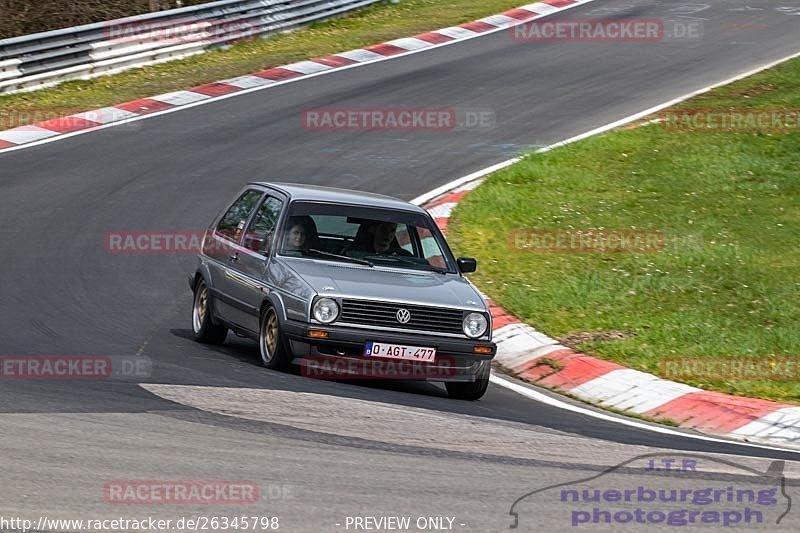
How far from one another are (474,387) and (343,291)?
1.26 m

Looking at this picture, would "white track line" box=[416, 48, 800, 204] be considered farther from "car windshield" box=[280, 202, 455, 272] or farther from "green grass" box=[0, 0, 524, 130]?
"green grass" box=[0, 0, 524, 130]

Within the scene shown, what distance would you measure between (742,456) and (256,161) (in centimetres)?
1182

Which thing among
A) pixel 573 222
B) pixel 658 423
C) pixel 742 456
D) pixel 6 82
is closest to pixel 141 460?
pixel 742 456

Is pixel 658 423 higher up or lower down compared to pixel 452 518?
lower down

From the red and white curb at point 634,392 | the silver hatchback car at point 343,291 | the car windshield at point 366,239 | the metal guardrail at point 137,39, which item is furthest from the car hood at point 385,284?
the metal guardrail at point 137,39

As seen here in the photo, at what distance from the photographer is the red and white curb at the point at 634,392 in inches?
375

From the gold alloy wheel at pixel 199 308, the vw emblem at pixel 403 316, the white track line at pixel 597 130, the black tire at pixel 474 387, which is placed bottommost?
the white track line at pixel 597 130

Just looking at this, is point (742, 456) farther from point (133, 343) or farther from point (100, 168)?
point (100, 168)

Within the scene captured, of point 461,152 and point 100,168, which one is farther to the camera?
point 461,152

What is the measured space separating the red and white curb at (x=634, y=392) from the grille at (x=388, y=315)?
4.69 ft

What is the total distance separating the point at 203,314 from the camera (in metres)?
11.5

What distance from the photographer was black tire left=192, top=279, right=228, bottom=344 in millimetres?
11352

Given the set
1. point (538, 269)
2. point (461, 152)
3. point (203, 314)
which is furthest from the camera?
point (461, 152)

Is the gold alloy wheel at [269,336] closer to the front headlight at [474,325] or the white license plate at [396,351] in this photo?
the white license plate at [396,351]
